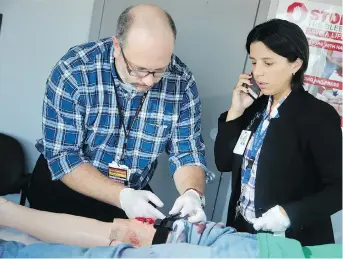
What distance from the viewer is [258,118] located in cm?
151

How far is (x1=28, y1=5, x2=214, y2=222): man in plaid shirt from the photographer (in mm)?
1404

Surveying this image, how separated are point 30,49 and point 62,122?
107 cm

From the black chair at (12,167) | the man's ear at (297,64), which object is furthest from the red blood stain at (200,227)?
the black chair at (12,167)

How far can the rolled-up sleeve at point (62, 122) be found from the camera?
1510 millimetres

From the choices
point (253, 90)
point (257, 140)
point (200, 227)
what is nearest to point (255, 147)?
point (257, 140)

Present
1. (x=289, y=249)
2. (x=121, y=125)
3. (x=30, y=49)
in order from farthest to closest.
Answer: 1. (x=30, y=49)
2. (x=121, y=125)
3. (x=289, y=249)

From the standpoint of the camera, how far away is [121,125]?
1599 millimetres

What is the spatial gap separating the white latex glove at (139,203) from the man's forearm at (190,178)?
179 millimetres

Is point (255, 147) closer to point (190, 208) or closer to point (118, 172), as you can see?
point (190, 208)

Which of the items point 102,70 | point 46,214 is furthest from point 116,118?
point 46,214

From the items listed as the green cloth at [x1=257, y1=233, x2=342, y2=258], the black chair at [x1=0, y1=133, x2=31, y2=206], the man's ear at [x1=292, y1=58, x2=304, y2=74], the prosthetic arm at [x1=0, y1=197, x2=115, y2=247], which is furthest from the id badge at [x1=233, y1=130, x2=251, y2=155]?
the black chair at [x1=0, y1=133, x2=31, y2=206]

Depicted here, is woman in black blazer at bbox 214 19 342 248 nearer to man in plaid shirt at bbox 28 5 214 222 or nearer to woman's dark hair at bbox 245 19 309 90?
woman's dark hair at bbox 245 19 309 90

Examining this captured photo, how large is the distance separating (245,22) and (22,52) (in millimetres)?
1333

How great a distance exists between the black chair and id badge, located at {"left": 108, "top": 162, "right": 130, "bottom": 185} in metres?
0.80
